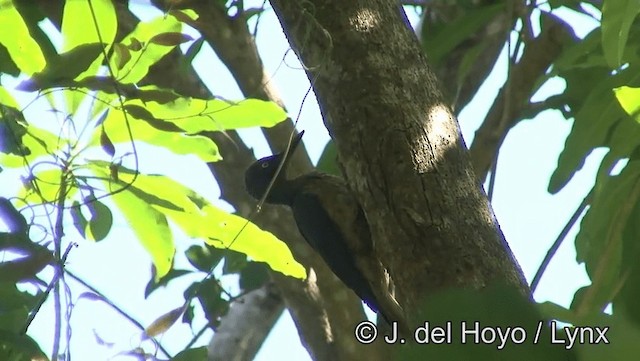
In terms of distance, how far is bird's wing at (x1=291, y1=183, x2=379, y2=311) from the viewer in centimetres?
353

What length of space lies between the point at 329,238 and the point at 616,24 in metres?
1.97

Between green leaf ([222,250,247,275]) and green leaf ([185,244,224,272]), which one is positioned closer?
green leaf ([222,250,247,275])

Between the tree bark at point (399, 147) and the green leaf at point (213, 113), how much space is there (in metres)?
0.25

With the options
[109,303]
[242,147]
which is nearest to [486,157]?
[242,147]

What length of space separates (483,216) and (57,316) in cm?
92

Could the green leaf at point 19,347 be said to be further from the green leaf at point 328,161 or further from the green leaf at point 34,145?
the green leaf at point 328,161

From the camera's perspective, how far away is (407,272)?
1900 mm

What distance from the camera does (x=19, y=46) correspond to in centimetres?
219

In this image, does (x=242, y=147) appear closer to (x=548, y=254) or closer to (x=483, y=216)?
(x=548, y=254)

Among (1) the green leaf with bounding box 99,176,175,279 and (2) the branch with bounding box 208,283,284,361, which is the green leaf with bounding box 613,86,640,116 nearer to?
(1) the green leaf with bounding box 99,176,175,279

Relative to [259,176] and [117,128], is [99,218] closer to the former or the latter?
[117,128]

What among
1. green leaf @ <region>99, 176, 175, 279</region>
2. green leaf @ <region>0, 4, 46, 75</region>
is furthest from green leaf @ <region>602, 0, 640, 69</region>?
green leaf @ <region>0, 4, 46, 75</region>

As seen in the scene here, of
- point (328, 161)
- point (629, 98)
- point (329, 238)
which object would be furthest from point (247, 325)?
point (629, 98)

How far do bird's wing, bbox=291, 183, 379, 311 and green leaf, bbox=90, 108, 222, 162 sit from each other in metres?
1.13
